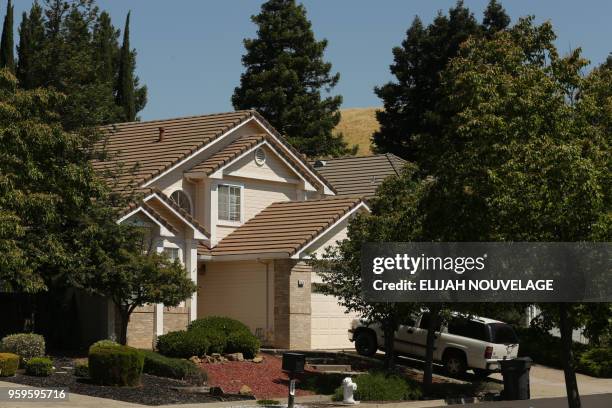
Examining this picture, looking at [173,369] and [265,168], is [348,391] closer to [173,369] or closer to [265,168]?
[173,369]

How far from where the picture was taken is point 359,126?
14425cm

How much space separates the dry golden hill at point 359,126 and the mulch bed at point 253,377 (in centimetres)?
9908

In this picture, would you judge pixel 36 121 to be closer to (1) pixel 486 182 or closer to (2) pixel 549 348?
(1) pixel 486 182

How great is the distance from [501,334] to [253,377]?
7628 millimetres

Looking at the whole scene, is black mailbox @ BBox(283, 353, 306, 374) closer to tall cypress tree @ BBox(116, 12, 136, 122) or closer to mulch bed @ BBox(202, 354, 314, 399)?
mulch bed @ BBox(202, 354, 314, 399)

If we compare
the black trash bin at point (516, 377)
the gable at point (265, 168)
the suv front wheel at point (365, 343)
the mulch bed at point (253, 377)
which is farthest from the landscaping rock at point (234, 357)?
the gable at point (265, 168)

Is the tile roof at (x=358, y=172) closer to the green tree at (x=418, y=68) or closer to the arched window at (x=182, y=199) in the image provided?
the arched window at (x=182, y=199)

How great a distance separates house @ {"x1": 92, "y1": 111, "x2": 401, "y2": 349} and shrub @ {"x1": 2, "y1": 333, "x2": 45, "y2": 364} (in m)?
4.99

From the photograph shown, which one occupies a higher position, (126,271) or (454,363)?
(126,271)

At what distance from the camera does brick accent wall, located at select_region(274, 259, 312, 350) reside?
36.0 m

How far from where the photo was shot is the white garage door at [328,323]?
3738cm

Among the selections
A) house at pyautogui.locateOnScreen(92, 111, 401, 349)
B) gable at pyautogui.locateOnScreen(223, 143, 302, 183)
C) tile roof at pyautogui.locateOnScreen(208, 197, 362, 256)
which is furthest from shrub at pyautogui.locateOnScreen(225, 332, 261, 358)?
gable at pyautogui.locateOnScreen(223, 143, 302, 183)

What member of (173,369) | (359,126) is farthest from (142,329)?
(359,126)

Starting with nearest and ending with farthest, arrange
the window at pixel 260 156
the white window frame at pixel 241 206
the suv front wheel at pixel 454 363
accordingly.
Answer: the suv front wheel at pixel 454 363
the white window frame at pixel 241 206
the window at pixel 260 156
